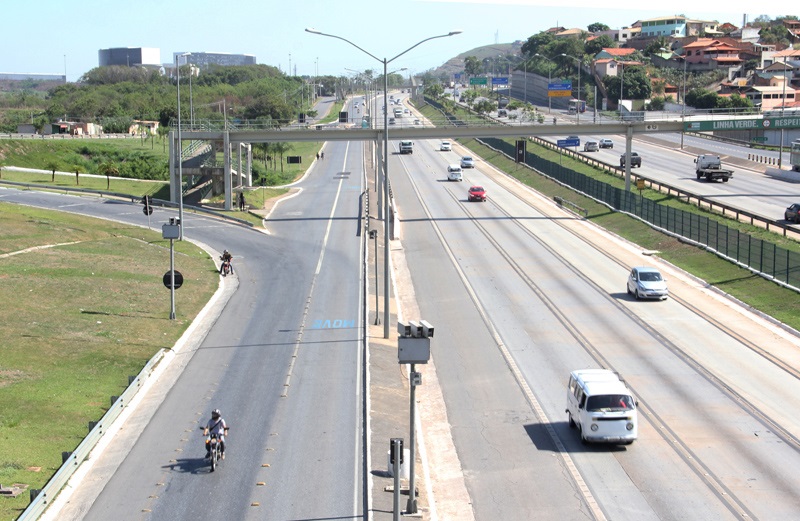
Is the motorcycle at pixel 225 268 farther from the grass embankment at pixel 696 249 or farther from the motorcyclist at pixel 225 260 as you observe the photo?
the grass embankment at pixel 696 249

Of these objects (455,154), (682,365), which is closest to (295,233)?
(682,365)

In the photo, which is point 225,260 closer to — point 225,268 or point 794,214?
point 225,268

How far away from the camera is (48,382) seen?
31.3 m

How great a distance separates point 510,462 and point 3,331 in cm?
2026

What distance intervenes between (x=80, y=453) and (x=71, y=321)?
15.9 m

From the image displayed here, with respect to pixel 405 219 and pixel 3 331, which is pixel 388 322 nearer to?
pixel 3 331

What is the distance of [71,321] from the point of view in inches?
1551

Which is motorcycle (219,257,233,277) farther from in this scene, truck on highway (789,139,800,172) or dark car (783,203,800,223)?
truck on highway (789,139,800,172)

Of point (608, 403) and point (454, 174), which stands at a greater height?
point (454, 174)

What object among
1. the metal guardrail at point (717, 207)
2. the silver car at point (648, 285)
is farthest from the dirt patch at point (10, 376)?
the metal guardrail at point (717, 207)

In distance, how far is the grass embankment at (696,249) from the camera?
45.7 m

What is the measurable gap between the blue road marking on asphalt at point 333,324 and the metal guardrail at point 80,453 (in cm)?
938

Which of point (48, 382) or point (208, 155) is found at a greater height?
point (208, 155)

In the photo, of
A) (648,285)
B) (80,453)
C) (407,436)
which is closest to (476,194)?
(648,285)
